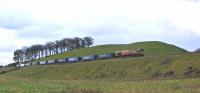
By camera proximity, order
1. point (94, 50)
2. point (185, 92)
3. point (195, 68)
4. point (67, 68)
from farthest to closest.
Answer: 1. point (94, 50)
2. point (67, 68)
3. point (195, 68)
4. point (185, 92)

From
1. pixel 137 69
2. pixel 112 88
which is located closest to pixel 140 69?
pixel 137 69

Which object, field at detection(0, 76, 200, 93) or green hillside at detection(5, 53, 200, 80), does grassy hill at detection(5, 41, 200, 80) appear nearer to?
green hillside at detection(5, 53, 200, 80)

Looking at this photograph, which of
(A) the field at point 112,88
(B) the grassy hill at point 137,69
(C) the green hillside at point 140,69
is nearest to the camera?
(A) the field at point 112,88

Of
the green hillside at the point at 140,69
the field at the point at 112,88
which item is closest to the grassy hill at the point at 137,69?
the green hillside at the point at 140,69

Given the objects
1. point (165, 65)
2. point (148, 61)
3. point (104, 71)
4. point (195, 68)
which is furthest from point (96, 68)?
point (195, 68)

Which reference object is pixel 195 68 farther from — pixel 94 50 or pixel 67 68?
pixel 94 50

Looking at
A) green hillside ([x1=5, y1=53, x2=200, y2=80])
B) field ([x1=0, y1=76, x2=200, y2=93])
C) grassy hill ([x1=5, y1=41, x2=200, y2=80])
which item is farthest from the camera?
grassy hill ([x1=5, y1=41, x2=200, y2=80])

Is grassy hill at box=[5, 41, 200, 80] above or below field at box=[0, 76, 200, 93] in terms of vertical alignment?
above

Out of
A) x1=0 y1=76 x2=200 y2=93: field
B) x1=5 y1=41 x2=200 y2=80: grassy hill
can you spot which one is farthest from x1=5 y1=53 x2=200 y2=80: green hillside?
x1=0 y1=76 x2=200 y2=93: field

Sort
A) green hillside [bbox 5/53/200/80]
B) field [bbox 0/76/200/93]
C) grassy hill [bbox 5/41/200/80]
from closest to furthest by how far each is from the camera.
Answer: field [bbox 0/76/200/93]
green hillside [bbox 5/53/200/80]
grassy hill [bbox 5/41/200/80]

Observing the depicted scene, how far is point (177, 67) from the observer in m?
80.9

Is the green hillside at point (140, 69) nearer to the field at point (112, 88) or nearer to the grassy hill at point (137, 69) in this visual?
the grassy hill at point (137, 69)

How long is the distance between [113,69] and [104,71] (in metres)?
2.01

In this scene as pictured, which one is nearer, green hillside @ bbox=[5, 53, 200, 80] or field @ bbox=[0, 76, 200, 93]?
field @ bbox=[0, 76, 200, 93]
